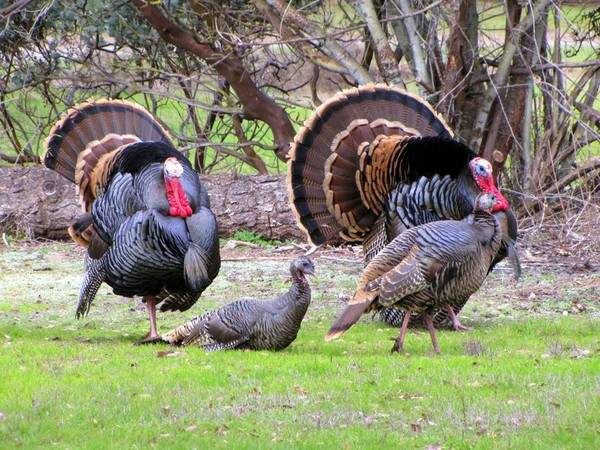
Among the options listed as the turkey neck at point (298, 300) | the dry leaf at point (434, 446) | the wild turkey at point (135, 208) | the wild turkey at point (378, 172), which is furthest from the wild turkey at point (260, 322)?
the dry leaf at point (434, 446)

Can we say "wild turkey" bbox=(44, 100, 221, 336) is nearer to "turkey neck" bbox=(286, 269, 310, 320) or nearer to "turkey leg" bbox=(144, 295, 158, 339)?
"turkey leg" bbox=(144, 295, 158, 339)

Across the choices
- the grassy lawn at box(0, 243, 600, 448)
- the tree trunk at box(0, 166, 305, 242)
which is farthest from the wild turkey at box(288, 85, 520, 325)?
the tree trunk at box(0, 166, 305, 242)

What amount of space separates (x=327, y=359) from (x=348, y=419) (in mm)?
1517

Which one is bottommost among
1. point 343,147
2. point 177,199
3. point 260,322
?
point 260,322

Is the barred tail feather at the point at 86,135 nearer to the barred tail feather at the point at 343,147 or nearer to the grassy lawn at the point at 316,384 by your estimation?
the barred tail feather at the point at 343,147

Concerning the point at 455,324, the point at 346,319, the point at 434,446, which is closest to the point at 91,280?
the point at 346,319

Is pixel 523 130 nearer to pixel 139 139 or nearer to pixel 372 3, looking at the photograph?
pixel 372 3

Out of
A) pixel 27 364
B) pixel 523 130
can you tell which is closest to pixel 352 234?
pixel 27 364

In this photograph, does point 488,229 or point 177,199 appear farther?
point 177,199

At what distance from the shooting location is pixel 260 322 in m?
6.94

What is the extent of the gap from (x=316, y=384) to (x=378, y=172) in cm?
297

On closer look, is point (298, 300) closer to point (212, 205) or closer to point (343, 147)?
point (343, 147)

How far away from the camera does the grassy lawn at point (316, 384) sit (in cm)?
481

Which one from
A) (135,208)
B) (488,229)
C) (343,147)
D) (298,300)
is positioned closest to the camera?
(298,300)
